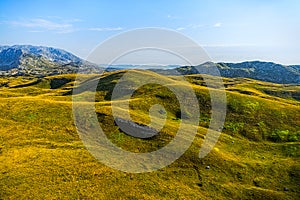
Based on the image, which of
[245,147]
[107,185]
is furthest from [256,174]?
[107,185]

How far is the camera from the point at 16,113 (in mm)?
76188

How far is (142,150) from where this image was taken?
61.8 metres

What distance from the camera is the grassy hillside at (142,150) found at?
47156 millimetres

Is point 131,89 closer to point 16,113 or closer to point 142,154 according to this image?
point 16,113

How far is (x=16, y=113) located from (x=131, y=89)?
5211cm

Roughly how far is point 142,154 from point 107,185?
44.8 ft

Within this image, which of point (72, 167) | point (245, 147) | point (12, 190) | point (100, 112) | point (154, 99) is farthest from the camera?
point (154, 99)

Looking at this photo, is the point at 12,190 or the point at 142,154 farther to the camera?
the point at 142,154

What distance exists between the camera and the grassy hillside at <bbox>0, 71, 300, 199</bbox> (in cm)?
4716

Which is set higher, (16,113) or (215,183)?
(16,113)

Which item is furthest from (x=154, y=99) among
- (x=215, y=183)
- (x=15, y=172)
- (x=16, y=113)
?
(x=15, y=172)

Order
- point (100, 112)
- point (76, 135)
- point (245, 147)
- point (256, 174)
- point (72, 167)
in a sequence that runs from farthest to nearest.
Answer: point (100, 112) → point (245, 147) → point (76, 135) → point (256, 174) → point (72, 167)

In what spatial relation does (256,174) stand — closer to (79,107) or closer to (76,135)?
(76,135)

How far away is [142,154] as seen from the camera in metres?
60.2
